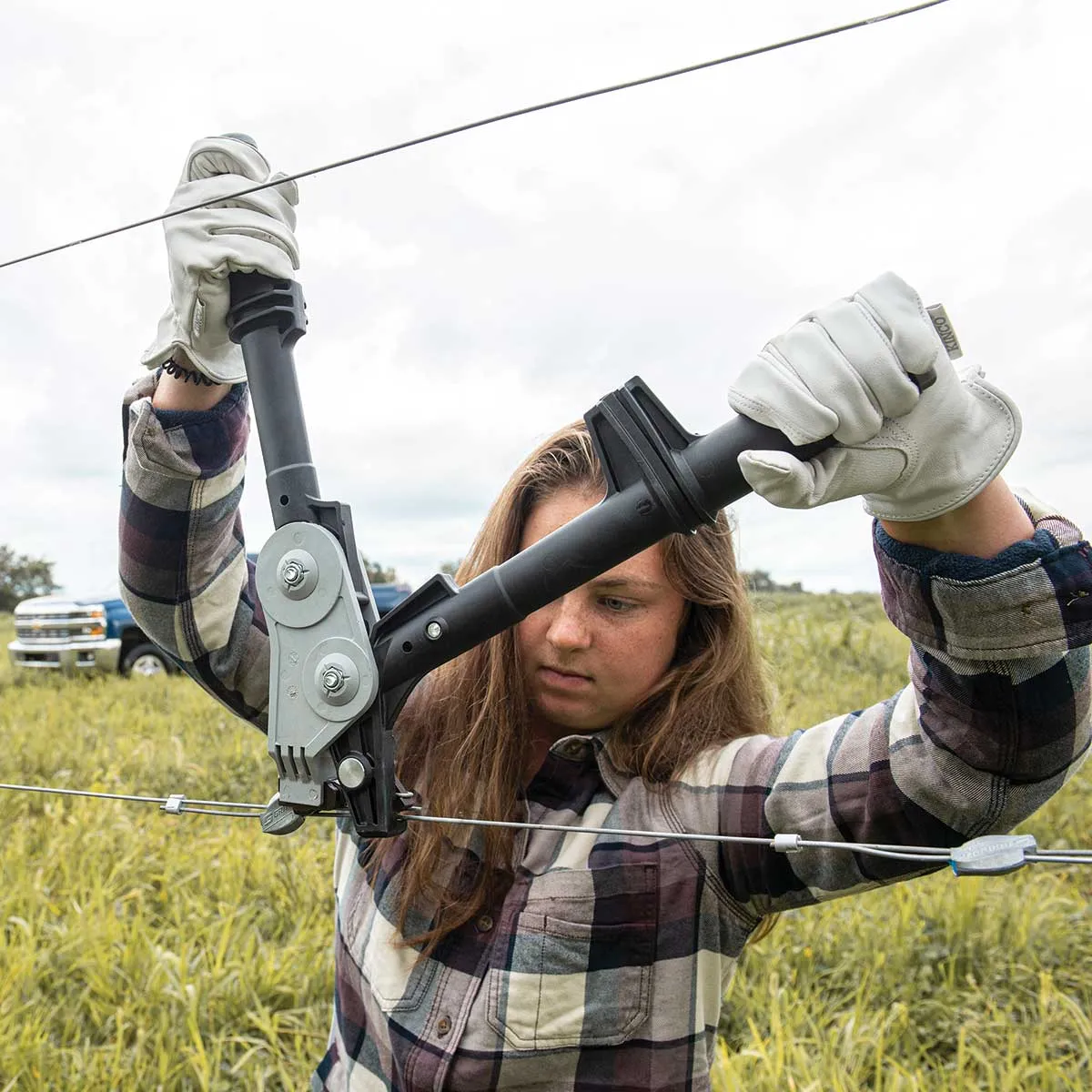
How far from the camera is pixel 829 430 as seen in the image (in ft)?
3.00

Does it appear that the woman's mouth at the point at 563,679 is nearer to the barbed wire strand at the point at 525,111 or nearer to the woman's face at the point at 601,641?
the woman's face at the point at 601,641

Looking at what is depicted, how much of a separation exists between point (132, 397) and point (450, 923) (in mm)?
910

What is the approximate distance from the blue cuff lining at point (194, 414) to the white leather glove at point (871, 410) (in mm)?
827

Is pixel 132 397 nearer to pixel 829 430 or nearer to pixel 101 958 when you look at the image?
pixel 829 430

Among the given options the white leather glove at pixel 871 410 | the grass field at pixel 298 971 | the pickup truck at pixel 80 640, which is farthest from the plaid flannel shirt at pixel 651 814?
the pickup truck at pixel 80 640

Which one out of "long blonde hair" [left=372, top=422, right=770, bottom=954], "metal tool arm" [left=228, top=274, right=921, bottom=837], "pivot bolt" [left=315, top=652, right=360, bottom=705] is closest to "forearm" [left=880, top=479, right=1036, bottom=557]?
"metal tool arm" [left=228, top=274, right=921, bottom=837]

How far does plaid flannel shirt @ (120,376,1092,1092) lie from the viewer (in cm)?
102

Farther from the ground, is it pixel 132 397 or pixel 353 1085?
pixel 132 397

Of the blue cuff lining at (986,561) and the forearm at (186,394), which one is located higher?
the forearm at (186,394)

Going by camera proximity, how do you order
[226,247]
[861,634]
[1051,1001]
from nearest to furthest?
[226,247] → [1051,1001] → [861,634]

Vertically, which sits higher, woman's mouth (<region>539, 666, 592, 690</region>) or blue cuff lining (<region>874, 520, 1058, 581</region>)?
blue cuff lining (<region>874, 520, 1058, 581</region>)

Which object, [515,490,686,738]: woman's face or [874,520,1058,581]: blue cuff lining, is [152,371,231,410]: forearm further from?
[874,520,1058,581]: blue cuff lining

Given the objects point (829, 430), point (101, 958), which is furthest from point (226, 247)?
point (101, 958)

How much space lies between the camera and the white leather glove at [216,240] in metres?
1.19
